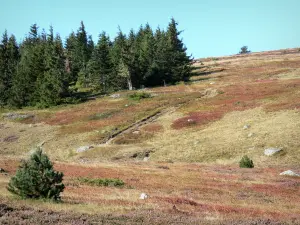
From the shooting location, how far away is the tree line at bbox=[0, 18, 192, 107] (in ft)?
293

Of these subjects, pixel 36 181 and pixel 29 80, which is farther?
pixel 29 80

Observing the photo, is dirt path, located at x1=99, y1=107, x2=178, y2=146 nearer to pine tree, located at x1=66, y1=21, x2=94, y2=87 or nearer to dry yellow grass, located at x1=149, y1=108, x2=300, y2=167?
dry yellow grass, located at x1=149, y1=108, x2=300, y2=167

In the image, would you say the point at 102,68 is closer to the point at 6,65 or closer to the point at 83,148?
the point at 6,65

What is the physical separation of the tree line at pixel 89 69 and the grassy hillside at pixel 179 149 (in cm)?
734

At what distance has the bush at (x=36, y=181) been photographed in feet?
49.9

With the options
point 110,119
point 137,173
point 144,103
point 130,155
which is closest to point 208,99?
point 144,103

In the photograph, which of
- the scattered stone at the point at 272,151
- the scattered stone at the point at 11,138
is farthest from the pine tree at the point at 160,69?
the scattered stone at the point at 272,151

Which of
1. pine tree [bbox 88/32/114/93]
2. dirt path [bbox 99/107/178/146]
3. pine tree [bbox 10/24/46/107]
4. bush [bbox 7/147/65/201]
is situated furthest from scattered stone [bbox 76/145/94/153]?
pine tree [bbox 88/32/114/93]

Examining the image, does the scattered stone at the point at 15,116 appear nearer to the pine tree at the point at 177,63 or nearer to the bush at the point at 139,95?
the bush at the point at 139,95

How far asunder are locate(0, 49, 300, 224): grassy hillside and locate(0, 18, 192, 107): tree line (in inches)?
289

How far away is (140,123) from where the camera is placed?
61.9 metres

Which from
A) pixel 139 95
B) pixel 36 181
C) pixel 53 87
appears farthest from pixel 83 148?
pixel 53 87

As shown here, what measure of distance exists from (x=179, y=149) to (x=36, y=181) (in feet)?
103

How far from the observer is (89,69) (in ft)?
357
